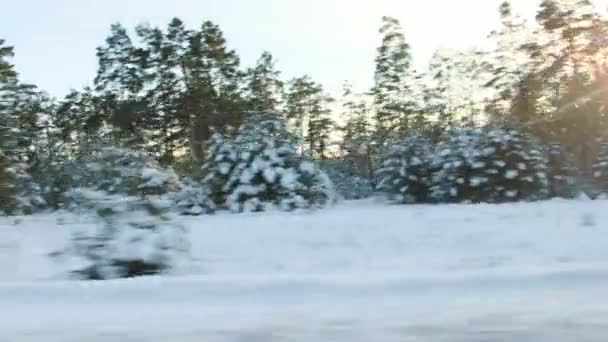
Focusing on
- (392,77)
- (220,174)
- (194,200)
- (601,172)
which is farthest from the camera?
(392,77)

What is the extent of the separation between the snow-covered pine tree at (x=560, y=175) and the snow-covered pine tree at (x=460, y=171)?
6.67 ft

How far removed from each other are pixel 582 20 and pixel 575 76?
2.47 m

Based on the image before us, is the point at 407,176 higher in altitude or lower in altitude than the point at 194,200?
higher

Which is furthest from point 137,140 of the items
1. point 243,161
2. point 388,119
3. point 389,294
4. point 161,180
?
point 389,294

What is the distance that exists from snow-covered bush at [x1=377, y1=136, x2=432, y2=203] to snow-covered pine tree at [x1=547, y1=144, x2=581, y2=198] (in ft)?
10.8

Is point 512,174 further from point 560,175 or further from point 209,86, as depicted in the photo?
point 209,86

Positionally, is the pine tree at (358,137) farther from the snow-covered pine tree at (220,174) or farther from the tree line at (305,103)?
the snow-covered pine tree at (220,174)

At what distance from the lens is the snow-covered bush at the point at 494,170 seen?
61.4 ft

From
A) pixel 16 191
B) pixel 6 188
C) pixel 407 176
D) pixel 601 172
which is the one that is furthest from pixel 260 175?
pixel 16 191

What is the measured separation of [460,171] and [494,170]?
3.18 ft

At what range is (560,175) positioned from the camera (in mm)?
20094

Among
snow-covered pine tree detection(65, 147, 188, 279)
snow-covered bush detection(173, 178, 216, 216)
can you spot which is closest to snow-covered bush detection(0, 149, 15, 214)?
snow-covered bush detection(173, 178, 216, 216)

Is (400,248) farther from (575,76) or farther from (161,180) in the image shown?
(575,76)

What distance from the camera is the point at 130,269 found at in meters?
7.35
